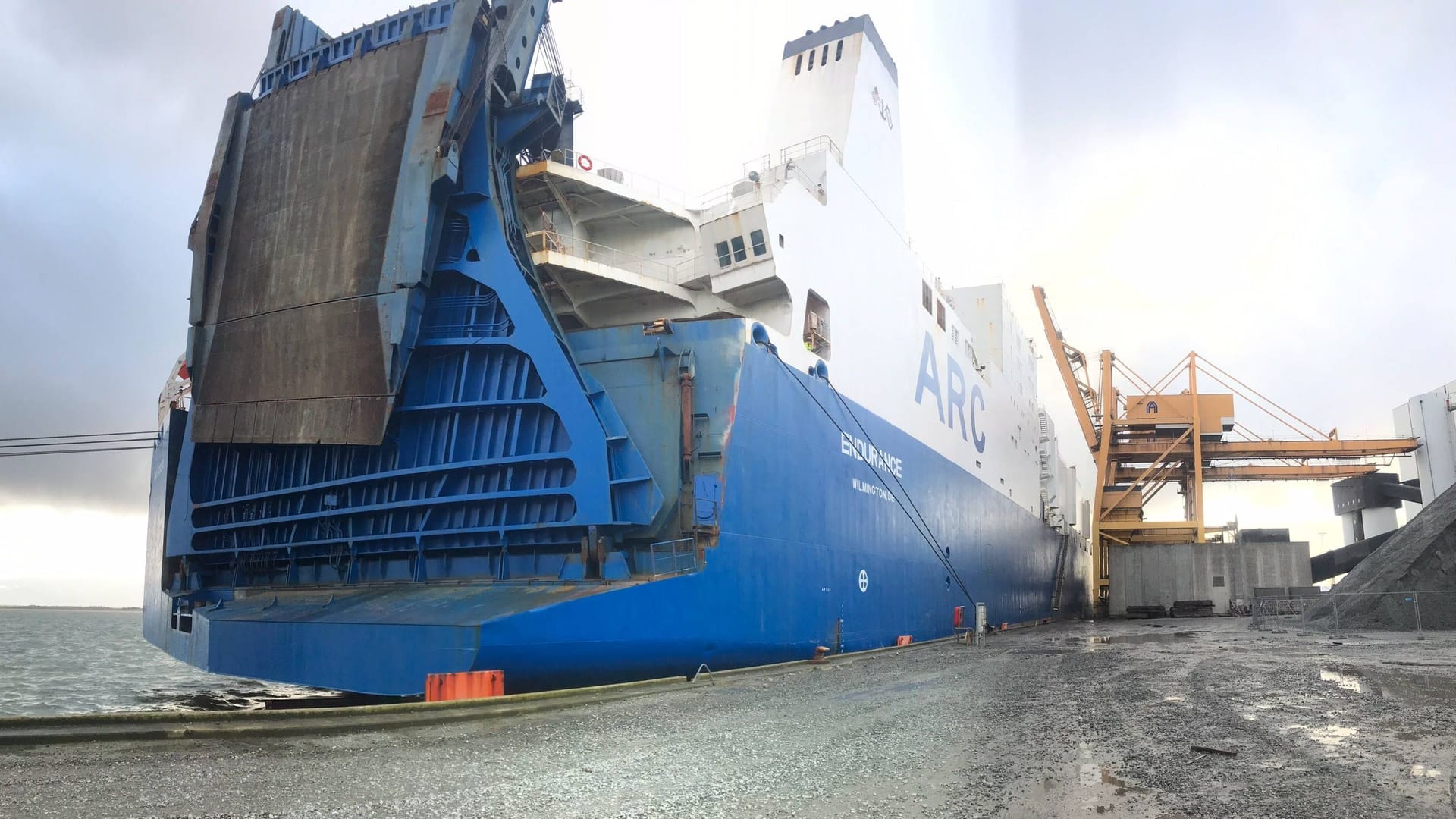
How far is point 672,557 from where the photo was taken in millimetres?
11703

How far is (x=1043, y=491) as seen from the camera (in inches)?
1377

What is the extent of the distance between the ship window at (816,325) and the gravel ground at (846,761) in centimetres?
684

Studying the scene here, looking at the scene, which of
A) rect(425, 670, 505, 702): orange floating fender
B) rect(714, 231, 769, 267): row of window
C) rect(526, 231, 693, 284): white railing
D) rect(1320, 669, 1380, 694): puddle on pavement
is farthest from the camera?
rect(526, 231, 693, 284): white railing

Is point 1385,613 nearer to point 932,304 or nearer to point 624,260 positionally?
point 932,304

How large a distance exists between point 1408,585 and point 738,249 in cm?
1626

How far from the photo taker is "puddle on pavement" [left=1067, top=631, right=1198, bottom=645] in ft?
60.2

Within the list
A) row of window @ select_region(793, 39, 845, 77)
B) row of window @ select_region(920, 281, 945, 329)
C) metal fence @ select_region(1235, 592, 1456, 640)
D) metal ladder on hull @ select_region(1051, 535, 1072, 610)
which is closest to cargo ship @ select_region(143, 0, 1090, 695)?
row of window @ select_region(793, 39, 845, 77)

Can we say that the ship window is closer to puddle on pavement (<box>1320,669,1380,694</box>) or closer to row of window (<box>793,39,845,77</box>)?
row of window (<box>793,39,845,77</box>)

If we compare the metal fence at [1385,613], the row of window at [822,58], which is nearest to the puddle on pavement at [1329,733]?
the metal fence at [1385,613]

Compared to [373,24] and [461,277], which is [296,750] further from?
[373,24]

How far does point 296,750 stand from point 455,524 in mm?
6415

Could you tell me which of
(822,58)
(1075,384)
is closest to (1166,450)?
(1075,384)

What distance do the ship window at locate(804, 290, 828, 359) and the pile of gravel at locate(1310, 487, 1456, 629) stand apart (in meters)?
13.0

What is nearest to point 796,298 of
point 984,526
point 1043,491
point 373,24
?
point 373,24
